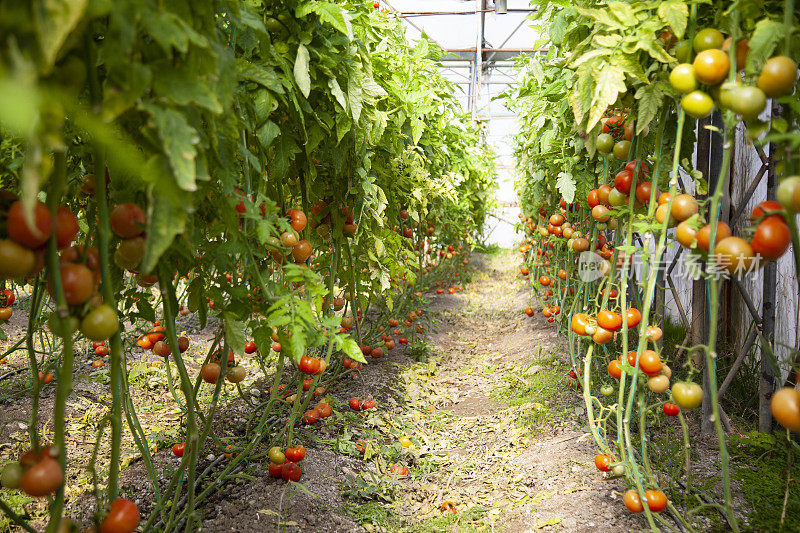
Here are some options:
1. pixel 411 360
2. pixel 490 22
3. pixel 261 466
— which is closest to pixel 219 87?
pixel 261 466

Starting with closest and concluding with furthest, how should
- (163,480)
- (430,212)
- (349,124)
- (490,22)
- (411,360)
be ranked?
(349,124) → (163,480) → (411,360) → (430,212) → (490,22)

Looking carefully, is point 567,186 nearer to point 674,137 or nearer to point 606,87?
point 674,137

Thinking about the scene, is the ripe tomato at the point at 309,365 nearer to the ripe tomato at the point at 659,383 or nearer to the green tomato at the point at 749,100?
the ripe tomato at the point at 659,383

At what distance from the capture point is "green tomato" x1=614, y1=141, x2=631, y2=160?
133cm

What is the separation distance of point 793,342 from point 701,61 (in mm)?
1565

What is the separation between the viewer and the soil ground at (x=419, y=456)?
4.92ft

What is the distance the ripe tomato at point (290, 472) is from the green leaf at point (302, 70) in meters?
1.14

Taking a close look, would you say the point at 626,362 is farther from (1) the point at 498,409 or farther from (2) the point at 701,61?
(1) the point at 498,409

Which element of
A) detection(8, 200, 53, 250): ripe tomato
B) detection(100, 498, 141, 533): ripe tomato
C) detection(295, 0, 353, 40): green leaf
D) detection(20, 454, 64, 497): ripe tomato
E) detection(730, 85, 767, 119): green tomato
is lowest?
detection(100, 498, 141, 533): ripe tomato

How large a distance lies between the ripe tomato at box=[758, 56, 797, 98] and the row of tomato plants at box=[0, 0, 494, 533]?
2.75ft

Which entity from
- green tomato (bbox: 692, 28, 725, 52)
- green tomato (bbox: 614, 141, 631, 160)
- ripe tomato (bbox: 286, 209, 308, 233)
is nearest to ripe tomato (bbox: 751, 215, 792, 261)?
green tomato (bbox: 692, 28, 725, 52)

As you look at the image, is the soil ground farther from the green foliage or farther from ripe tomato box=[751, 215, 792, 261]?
ripe tomato box=[751, 215, 792, 261]

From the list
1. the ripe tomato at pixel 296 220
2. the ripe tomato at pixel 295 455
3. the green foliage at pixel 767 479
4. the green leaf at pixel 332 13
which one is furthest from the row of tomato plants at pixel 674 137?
the ripe tomato at pixel 295 455

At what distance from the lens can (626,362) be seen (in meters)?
1.21
